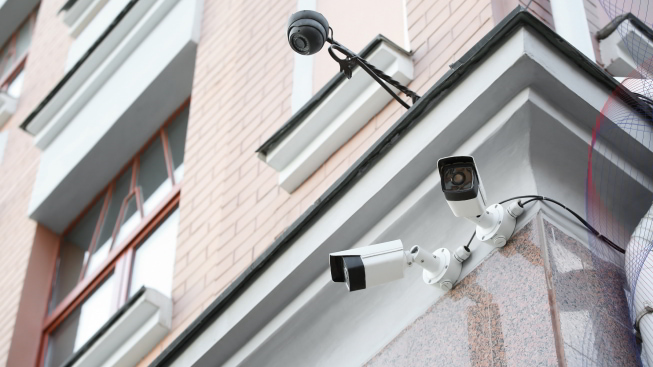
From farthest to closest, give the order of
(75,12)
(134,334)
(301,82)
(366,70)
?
(75,12), (134,334), (301,82), (366,70)

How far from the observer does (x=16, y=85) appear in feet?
38.6

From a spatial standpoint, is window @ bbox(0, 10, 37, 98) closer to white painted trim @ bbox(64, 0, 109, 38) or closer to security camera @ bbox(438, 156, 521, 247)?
white painted trim @ bbox(64, 0, 109, 38)

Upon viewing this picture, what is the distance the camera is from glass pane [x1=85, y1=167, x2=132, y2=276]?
778 centimetres

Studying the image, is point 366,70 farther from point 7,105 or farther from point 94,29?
point 7,105

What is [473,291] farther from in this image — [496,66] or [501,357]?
[496,66]

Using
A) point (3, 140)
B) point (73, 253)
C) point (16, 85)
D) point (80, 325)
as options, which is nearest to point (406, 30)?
point (80, 325)

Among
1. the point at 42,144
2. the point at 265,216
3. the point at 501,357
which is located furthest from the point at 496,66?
the point at 42,144

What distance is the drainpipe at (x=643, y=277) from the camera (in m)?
3.34

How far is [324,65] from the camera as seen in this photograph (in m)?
5.77

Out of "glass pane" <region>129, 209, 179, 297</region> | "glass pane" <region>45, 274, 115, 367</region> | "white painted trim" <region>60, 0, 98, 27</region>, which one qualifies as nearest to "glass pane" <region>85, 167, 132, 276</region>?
"glass pane" <region>45, 274, 115, 367</region>

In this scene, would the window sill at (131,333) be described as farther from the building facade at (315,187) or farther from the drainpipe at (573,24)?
the drainpipe at (573,24)

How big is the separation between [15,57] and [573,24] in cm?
940

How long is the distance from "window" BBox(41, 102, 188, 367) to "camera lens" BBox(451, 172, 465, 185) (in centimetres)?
339

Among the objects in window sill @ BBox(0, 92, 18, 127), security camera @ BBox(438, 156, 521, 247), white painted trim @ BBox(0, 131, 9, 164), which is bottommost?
white painted trim @ BBox(0, 131, 9, 164)
